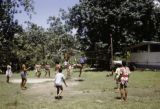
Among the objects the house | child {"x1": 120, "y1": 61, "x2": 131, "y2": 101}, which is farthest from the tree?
child {"x1": 120, "y1": 61, "x2": 131, "y2": 101}

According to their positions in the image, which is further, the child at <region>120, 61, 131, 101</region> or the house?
the house

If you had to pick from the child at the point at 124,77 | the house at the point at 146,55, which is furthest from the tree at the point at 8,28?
the child at the point at 124,77

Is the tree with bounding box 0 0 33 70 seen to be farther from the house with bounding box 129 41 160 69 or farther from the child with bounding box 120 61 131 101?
the child with bounding box 120 61 131 101

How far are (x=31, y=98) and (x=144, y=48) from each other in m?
32.7

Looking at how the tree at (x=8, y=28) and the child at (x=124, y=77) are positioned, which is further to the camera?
the tree at (x=8, y=28)

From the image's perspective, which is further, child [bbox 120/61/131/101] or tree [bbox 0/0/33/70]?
tree [bbox 0/0/33/70]

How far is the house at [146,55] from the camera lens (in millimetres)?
46719

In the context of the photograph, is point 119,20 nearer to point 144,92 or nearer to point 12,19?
point 12,19

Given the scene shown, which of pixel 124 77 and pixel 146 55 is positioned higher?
pixel 146 55

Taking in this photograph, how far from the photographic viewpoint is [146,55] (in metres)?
48.6

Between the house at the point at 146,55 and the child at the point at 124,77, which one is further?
the house at the point at 146,55

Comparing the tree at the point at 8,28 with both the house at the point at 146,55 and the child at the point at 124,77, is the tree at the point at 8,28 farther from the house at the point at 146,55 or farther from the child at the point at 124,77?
the child at the point at 124,77

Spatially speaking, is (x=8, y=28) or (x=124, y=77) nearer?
(x=124, y=77)

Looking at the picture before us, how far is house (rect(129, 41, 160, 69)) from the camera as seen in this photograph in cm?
4672
